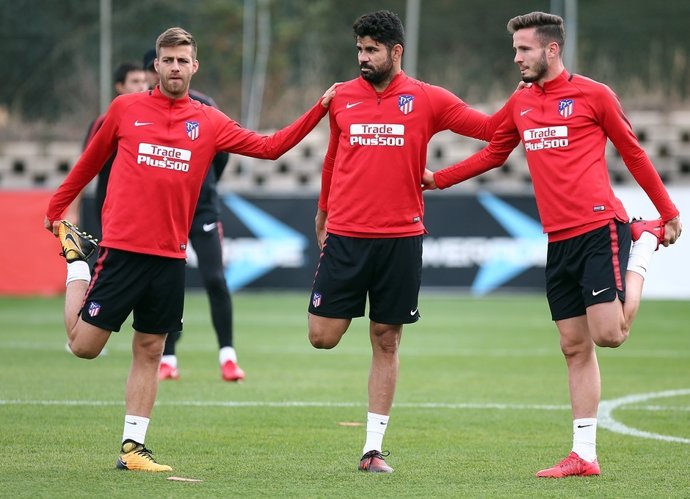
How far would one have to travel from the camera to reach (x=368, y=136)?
271 inches

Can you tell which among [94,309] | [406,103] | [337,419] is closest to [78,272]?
[94,309]

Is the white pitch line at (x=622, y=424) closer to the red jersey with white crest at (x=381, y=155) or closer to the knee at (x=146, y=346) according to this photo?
the red jersey with white crest at (x=381, y=155)

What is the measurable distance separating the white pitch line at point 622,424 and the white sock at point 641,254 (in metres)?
1.45

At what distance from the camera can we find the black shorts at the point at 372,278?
6.95 metres

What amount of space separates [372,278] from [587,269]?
1143 mm

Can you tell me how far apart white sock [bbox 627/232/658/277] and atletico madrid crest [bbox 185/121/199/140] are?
2.36 metres

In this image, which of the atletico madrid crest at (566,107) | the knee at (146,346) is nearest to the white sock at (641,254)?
the atletico madrid crest at (566,107)

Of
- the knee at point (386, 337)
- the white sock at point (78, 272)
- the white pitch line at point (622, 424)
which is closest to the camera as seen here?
the knee at point (386, 337)

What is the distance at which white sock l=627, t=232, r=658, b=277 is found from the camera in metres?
6.81

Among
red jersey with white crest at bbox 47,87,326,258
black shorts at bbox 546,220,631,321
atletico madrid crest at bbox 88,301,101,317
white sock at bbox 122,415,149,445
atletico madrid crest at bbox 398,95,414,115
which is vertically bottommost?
white sock at bbox 122,415,149,445

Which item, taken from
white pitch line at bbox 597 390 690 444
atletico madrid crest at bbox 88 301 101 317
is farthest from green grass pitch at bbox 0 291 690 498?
atletico madrid crest at bbox 88 301 101 317

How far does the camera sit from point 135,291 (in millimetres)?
6852

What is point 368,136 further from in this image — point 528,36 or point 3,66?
point 3,66

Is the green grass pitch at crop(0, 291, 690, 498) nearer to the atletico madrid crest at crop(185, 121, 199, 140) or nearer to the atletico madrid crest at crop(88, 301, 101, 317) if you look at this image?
the atletico madrid crest at crop(88, 301, 101, 317)
